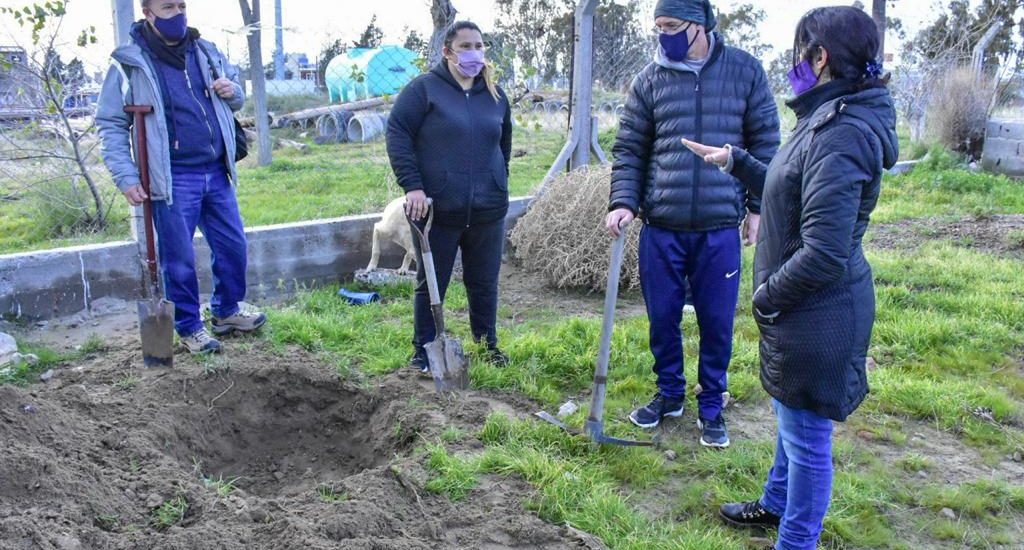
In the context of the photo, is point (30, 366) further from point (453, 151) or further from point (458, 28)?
point (458, 28)

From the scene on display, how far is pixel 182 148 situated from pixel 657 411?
2.95 metres

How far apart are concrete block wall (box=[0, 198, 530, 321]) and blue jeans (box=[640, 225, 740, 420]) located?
10.5ft

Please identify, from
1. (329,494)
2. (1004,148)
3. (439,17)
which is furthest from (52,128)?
(1004,148)

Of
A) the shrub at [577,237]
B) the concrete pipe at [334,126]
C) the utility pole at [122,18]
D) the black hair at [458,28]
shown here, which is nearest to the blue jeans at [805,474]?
the black hair at [458,28]

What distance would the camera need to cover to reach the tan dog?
6.12 m

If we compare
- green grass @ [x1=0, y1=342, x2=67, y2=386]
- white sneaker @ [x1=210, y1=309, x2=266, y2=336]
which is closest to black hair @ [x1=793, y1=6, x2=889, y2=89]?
white sneaker @ [x1=210, y1=309, x2=266, y2=336]

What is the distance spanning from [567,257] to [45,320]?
3.60 metres

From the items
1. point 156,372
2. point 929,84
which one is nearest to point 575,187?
point 156,372

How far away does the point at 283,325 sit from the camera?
5070 mm

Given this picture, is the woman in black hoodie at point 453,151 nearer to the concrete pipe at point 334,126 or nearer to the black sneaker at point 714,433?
the black sneaker at point 714,433

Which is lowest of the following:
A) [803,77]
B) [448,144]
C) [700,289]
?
[700,289]

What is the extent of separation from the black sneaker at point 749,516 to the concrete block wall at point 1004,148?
36.2 ft

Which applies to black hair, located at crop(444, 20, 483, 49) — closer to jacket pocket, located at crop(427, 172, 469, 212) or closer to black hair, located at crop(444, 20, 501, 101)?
black hair, located at crop(444, 20, 501, 101)

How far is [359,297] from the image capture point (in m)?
5.82
